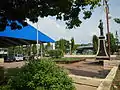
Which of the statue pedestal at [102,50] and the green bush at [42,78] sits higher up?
the statue pedestal at [102,50]

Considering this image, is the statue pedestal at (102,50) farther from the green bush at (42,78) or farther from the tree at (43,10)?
the green bush at (42,78)

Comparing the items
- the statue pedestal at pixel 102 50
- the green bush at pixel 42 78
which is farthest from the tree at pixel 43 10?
the statue pedestal at pixel 102 50

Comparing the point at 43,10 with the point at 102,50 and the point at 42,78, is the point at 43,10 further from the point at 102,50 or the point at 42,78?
the point at 102,50

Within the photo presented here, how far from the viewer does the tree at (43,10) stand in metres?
10.8

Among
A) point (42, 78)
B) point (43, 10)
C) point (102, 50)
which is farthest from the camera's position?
point (102, 50)

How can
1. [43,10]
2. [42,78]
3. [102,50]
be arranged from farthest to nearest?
[102,50] < [43,10] < [42,78]

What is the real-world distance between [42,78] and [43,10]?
4.93 m

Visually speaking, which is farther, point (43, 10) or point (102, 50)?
point (102, 50)

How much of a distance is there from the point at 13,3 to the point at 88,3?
293 cm

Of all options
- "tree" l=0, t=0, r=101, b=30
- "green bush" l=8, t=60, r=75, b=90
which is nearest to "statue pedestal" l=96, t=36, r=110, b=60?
"tree" l=0, t=0, r=101, b=30

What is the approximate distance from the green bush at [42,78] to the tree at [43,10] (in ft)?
11.4

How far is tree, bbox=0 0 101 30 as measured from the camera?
10789 mm

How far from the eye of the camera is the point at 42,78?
7.11 metres

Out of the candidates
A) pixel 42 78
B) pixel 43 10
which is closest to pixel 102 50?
pixel 43 10
